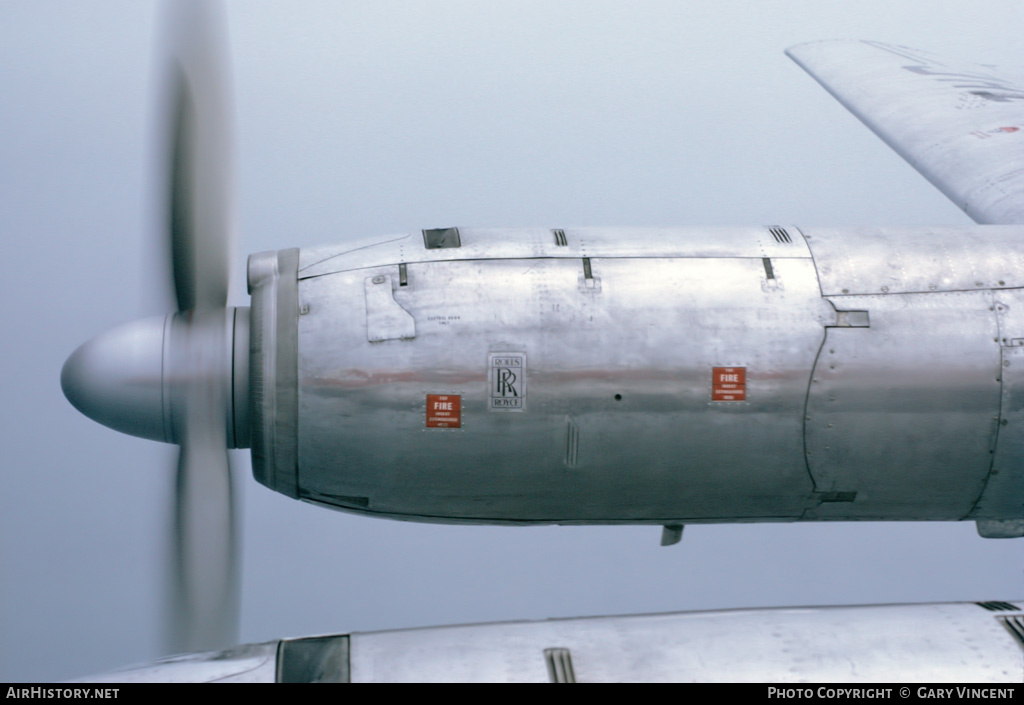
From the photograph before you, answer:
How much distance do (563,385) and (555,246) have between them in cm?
66

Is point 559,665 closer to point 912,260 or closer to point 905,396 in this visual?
point 905,396

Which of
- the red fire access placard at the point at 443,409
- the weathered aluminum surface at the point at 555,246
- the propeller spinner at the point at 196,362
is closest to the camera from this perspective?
the red fire access placard at the point at 443,409

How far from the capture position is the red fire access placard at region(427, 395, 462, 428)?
447cm

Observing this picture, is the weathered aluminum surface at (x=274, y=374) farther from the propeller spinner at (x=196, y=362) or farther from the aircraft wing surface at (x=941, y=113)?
the aircraft wing surface at (x=941, y=113)

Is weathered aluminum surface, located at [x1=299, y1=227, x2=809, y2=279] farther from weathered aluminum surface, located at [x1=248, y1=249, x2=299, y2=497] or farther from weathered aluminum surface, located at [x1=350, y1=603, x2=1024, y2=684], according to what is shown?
weathered aluminum surface, located at [x1=350, y1=603, x2=1024, y2=684]

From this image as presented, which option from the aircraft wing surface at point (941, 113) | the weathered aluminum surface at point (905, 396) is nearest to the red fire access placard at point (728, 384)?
the weathered aluminum surface at point (905, 396)

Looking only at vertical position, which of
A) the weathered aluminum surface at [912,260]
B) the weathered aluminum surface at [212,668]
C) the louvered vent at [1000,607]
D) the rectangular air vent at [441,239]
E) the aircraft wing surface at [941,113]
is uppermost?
the aircraft wing surface at [941,113]

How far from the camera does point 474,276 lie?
4.60 metres

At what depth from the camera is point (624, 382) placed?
4484 mm

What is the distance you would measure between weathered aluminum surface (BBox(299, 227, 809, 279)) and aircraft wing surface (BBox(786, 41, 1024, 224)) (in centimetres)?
190

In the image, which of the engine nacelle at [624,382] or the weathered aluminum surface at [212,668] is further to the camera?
the engine nacelle at [624,382]

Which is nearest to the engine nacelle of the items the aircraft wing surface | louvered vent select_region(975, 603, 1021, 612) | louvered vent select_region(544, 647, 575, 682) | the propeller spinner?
the propeller spinner

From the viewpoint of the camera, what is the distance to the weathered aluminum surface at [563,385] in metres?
4.48

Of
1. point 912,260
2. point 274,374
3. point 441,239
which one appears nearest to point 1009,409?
point 912,260
